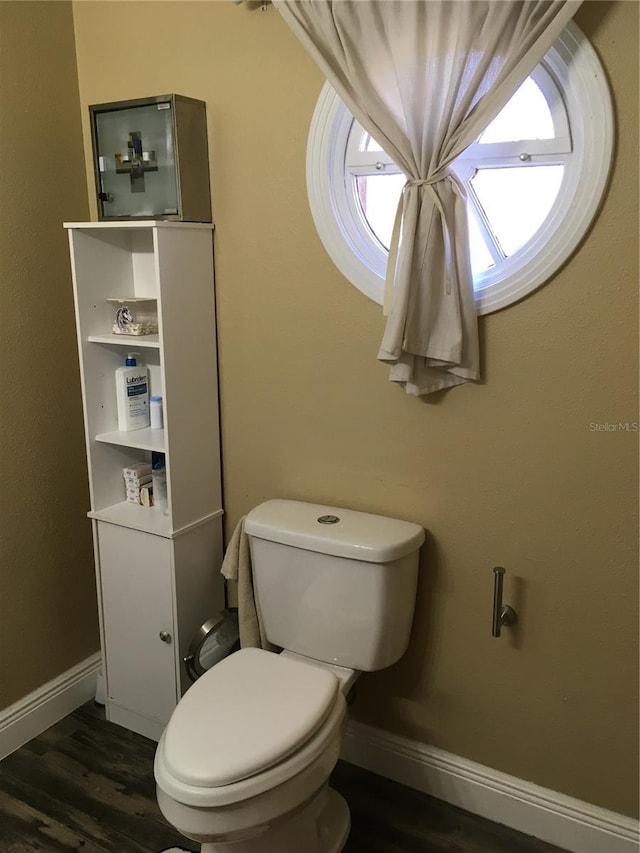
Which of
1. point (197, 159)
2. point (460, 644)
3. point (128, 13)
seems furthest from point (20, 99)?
point (460, 644)

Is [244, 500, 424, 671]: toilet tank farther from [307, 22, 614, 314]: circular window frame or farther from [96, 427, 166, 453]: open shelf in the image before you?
[307, 22, 614, 314]: circular window frame

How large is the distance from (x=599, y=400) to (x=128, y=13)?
5.30 feet

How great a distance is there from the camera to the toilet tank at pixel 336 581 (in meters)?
1.72

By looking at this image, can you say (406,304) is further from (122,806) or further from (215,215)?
(122,806)

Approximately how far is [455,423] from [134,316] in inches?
40.2

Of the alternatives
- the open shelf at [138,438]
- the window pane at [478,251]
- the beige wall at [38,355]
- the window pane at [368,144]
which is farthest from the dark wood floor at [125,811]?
the window pane at [368,144]

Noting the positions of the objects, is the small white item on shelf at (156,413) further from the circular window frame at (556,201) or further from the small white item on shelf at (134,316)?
the circular window frame at (556,201)

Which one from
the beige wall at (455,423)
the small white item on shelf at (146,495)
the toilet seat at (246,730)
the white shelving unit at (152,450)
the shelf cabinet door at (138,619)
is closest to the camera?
the toilet seat at (246,730)

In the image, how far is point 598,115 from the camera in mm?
1438

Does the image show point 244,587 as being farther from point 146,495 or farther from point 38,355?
point 38,355

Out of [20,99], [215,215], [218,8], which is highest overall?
[218,8]

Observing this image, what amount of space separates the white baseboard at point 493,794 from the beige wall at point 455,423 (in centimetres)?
4

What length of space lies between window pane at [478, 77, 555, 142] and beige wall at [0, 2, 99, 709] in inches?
48.0

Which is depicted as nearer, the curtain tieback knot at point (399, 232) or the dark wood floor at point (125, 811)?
the curtain tieback knot at point (399, 232)
